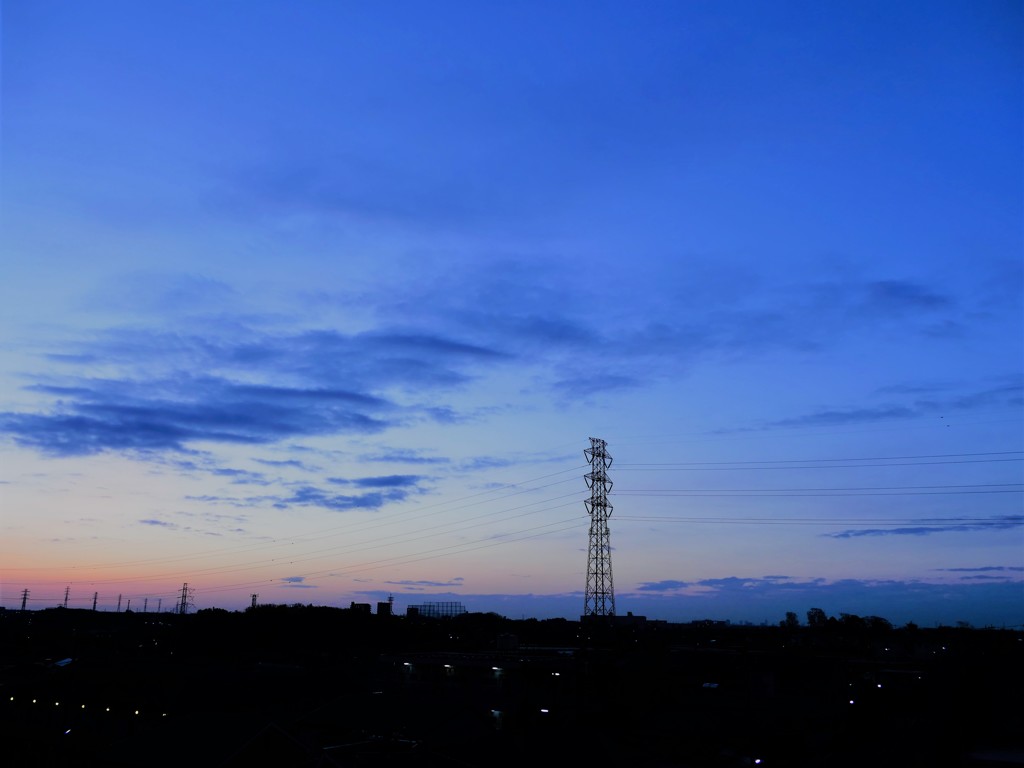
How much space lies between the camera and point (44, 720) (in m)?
31.4

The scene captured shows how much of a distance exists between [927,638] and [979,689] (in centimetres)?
5067

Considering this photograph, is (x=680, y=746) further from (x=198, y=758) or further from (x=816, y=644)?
(x=816, y=644)

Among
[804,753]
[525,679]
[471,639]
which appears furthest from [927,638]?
[804,753]

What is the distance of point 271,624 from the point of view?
242 ft

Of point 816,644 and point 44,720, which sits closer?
point 44,720

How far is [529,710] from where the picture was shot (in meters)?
29.6

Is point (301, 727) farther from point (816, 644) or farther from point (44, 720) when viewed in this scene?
point (816, 644)

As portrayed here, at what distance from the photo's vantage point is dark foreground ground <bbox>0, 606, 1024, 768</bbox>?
65.6 ft

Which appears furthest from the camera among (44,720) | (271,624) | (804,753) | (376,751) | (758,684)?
(271,624)

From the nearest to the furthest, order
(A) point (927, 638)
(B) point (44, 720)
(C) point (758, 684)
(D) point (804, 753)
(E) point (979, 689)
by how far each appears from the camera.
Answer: (D) point (804, 753) < (E) point (979, 689) < (B) point (44, 720) < (C) point (758, 684) < (A) point (927, 638)

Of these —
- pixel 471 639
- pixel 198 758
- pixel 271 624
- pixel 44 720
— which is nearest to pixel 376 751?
pixel 198 758

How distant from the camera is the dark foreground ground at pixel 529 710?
20.0m

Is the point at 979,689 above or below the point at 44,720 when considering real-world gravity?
above

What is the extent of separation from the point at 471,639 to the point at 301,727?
1891 inches
